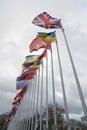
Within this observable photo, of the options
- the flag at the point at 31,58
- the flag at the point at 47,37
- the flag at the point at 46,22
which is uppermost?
the flag at the point at 31,58

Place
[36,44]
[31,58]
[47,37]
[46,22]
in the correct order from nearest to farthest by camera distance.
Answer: [46,22] < [47,37] < [36,44] < [31,58]

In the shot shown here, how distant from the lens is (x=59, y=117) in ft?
238

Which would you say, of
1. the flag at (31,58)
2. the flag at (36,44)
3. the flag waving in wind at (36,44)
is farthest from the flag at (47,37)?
the flag at (31,58)

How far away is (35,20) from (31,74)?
32.6ft

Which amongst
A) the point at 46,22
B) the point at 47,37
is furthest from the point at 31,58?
the point at 46,22

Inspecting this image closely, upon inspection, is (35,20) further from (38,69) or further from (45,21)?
(38,69)

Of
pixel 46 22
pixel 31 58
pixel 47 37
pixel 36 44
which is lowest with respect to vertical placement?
pixel 47 37

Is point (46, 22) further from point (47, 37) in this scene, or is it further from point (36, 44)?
point (36, 44)

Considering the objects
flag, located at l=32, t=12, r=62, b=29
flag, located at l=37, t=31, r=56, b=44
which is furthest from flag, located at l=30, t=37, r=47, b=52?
flag, located at l=32, t=12, r=62, b=29

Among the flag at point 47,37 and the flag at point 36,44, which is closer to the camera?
the flag at point 47,37

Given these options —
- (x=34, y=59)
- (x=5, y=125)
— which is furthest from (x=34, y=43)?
(x=5, y=125)

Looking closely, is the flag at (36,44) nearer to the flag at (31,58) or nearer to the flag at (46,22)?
the flag at (46,22)

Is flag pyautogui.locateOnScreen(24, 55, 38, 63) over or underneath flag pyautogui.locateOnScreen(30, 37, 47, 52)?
over

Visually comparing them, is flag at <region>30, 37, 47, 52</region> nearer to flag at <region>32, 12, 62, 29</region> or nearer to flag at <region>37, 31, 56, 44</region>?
flag at <region>37, 31, 56, 44</region>
